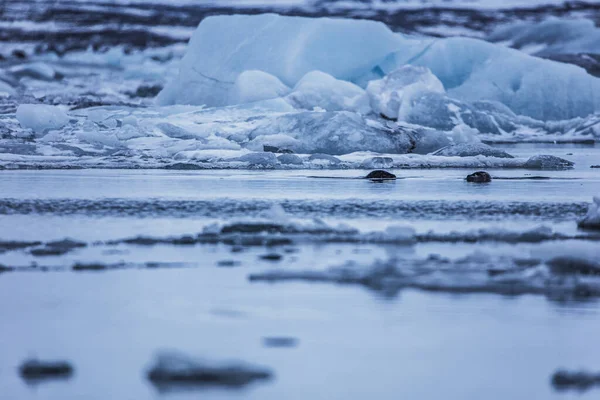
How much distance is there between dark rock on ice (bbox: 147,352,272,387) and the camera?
243 centimetres

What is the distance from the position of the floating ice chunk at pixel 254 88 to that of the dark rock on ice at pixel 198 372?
11941 millimetres

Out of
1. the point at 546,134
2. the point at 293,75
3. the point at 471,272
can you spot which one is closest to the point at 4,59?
the point at 293,75

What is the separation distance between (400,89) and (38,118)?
4.64 meters

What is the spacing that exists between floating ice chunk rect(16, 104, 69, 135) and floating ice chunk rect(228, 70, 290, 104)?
9.29ft

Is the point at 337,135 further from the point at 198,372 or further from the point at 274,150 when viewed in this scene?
the point at 198,372

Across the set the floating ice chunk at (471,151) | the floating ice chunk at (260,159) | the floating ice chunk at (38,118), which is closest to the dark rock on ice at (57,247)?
the floating ice chunk at (260,159)

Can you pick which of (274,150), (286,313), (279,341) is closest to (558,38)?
(274,150)

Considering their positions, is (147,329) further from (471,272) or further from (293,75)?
(293,75)

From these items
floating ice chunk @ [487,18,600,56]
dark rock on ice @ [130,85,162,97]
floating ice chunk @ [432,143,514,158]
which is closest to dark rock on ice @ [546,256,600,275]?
floating ice chunk @ [432,143,514,158]

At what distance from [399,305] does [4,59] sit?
32.1 meters

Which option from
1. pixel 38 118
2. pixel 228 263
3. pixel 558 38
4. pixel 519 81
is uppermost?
pixel 558 38

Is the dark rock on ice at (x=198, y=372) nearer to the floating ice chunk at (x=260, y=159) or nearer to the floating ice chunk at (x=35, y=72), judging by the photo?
the floating ice chunk at (x=260, y=159)

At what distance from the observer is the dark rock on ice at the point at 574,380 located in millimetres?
2484

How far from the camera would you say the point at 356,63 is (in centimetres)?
1659
